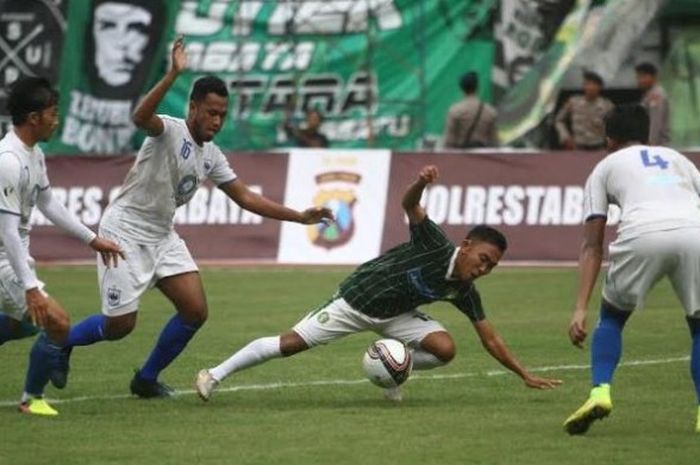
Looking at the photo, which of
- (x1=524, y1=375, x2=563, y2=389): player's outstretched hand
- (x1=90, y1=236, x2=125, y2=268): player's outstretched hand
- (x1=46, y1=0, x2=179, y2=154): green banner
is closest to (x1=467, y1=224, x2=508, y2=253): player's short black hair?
(x1=524, y1=375, x2=563, y2=389): player's outstretched hand

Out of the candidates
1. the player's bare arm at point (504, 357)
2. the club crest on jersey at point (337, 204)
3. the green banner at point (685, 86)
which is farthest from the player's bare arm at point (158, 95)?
the green banner at point (685, 86)

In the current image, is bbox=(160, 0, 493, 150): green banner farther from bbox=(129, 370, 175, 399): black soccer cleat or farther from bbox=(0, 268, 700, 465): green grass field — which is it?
bbox=(129, 370, 175, 399): black soccer cleat

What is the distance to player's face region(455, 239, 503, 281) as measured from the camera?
37.5 feet

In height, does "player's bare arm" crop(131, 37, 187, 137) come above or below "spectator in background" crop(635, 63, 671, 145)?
above

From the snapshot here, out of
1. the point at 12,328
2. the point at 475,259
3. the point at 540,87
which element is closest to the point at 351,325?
the point at 475,259

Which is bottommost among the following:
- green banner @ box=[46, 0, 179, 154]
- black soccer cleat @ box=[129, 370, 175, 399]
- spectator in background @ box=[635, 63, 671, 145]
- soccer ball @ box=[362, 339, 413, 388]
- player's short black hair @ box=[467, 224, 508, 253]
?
green banner @ box=[46, 0, 179, 154]

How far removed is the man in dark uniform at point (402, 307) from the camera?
38.6 feet

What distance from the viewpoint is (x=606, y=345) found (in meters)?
10.4

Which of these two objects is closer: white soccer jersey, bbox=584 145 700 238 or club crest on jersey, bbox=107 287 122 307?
white soccer jersey, bbox=584 145 700 238

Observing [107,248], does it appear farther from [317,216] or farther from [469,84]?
[469,84]

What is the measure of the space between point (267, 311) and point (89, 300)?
2.09 metres

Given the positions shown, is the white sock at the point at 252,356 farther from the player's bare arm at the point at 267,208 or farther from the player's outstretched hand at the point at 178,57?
the player's outstretched hand at the point at 178,57

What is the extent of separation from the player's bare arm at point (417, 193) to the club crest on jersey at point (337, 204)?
1080cm

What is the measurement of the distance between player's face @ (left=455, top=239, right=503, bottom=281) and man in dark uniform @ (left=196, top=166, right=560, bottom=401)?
1 cm
